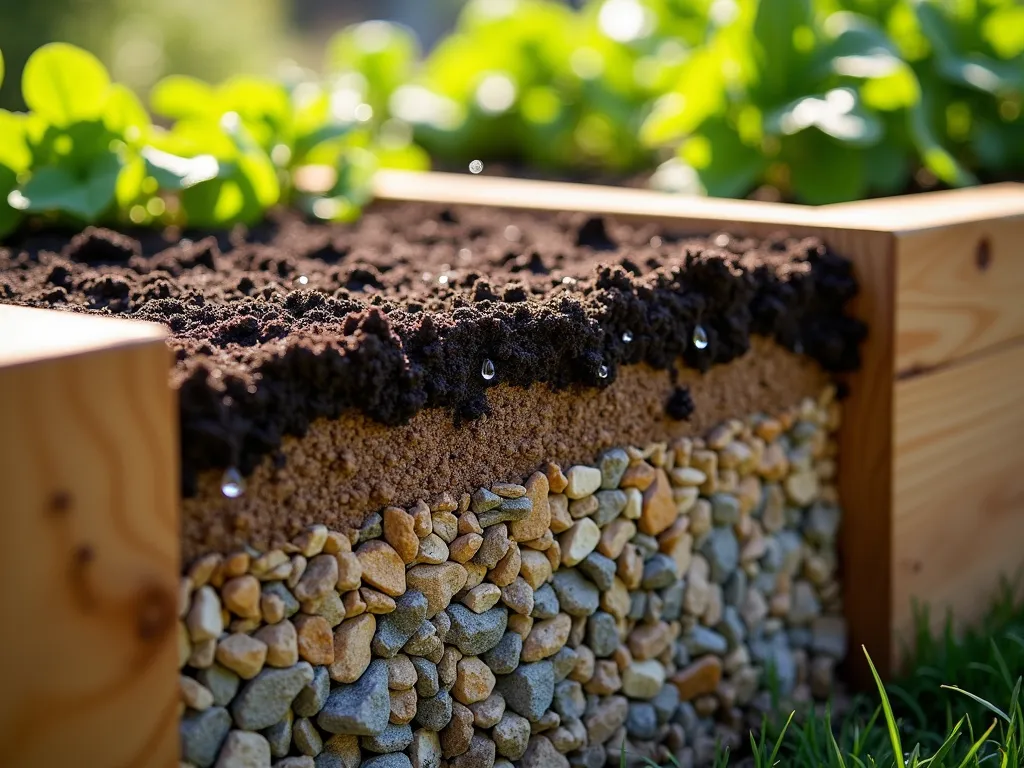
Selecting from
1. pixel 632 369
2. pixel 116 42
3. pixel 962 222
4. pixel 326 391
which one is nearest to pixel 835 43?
pixel 962 222

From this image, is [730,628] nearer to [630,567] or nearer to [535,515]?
[630,567]

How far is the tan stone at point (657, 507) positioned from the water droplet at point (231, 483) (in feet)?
2.18

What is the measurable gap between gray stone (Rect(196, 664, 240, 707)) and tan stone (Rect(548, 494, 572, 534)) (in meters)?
0.49

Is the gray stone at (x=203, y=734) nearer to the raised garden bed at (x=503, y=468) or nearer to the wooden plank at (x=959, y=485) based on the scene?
the raised garden bed at (x=503, y=468)

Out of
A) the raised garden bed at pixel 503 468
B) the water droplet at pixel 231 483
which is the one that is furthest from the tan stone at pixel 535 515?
the water droplet at pixel 231 483

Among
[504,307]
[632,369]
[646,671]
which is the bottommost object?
[646,671]

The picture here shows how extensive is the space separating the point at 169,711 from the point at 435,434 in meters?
0.46

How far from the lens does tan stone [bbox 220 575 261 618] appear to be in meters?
1.16

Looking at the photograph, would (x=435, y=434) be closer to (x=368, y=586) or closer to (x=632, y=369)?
(x=368, y=586)

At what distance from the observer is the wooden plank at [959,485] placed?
1904 millimetres

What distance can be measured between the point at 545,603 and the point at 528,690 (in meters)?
0.12

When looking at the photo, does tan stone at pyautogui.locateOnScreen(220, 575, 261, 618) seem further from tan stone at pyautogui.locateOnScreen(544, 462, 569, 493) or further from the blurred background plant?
the blurred background plant

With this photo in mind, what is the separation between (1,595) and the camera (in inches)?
38.7

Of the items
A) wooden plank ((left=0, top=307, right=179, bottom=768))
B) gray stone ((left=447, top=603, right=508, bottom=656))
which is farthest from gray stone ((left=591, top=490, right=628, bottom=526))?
wooden plank ((left=0, top=307, right=179, bottom=768))
